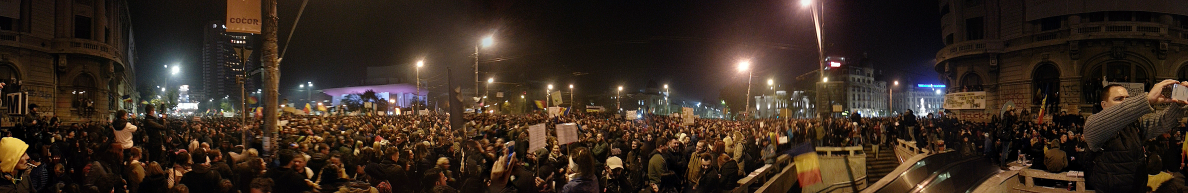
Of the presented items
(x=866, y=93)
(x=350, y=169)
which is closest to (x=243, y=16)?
(x=350, y=169)

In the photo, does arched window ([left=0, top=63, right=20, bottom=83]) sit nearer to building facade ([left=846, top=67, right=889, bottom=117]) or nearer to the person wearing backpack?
the person wearing backpack

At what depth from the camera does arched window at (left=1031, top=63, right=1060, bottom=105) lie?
20438mm

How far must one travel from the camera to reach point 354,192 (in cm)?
A: 498

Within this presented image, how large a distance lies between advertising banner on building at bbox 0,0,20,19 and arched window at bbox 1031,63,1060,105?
37460mm

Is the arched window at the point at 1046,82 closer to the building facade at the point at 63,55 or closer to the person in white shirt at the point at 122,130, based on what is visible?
the person in white shirt at the point at 122,130

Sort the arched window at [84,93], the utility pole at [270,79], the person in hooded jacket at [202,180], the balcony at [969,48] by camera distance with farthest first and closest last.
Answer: the arched window at [84,93]
the balcony at [969,48]
the utility pole at [270,79]
the person in hooded jacket at [202,180]

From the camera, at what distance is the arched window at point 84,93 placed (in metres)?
24.7

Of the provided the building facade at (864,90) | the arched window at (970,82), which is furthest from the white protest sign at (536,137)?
the building facade at (864,90)

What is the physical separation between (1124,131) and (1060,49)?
2453 cm

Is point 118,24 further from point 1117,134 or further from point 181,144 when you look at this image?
point 1117,134

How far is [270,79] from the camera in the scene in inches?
274

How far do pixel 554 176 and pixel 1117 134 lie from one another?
17.2ft

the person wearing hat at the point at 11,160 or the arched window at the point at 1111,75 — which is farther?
the arched window at the point at 1111,75

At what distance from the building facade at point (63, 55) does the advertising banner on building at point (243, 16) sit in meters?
16.9
